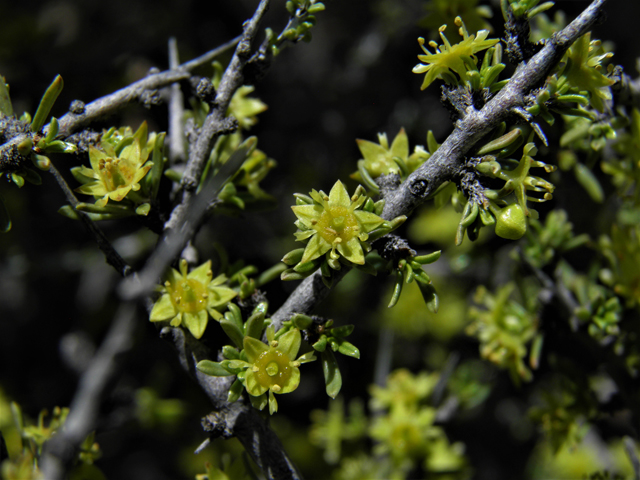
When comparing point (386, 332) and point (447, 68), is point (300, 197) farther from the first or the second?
point (386, 332)

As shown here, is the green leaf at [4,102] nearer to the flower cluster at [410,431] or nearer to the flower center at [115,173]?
the flower center at [115,173]

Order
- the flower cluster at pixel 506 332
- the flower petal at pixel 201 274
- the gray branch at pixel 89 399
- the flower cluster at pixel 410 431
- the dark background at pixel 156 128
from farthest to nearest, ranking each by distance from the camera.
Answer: the dark background at pixel 156 128 < the flower cluster at pixel 410 431 < the flower cluster at pixel 506 332 < the flower petal at pixel 201 274 < the gray branch at pixel 89 399

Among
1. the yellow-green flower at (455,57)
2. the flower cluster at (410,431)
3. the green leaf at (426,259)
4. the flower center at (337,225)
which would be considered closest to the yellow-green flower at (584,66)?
the yellow-green flower at (455,57)

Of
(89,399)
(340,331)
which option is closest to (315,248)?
(340,331)

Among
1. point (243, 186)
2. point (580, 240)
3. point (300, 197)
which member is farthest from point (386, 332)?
point (300, 197)

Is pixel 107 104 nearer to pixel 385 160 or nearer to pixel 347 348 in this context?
pixel 385 160

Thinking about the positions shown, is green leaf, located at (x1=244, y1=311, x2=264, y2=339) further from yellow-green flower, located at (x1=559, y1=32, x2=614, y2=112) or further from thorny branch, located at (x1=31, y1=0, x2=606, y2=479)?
yellow-green flower, located at (x1=559, y1=32, x2=614, y2=112)
